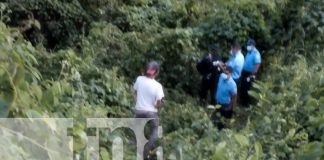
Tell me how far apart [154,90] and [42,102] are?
4087 millimetres

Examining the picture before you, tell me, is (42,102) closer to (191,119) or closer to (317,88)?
(317,88)

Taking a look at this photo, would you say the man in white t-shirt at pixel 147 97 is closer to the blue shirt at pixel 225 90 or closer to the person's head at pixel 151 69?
the person's head at pixel 151 69

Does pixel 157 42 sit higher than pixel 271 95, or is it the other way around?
pixel 157 42

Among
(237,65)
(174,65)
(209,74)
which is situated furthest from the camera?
(174,65)

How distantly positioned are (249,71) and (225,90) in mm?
1639

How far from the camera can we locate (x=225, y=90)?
9.67 meters

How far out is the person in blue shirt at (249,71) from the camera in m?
A: 11.2

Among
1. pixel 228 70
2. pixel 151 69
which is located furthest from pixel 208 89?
pixel 151 69

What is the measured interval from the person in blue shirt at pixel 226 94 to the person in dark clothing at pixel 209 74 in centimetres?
85

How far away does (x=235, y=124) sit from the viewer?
32.2ft

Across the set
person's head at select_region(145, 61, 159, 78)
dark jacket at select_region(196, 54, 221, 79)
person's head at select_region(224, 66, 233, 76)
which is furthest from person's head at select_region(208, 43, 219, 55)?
person's head at select_region(145, 61, 159, 78)

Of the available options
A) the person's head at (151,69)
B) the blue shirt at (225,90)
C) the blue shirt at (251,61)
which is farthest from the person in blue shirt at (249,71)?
the person's head at (151,69)

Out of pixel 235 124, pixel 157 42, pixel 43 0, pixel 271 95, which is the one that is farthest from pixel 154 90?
pixel 43 0

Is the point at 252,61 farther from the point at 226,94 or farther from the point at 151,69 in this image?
the point at 151,69
